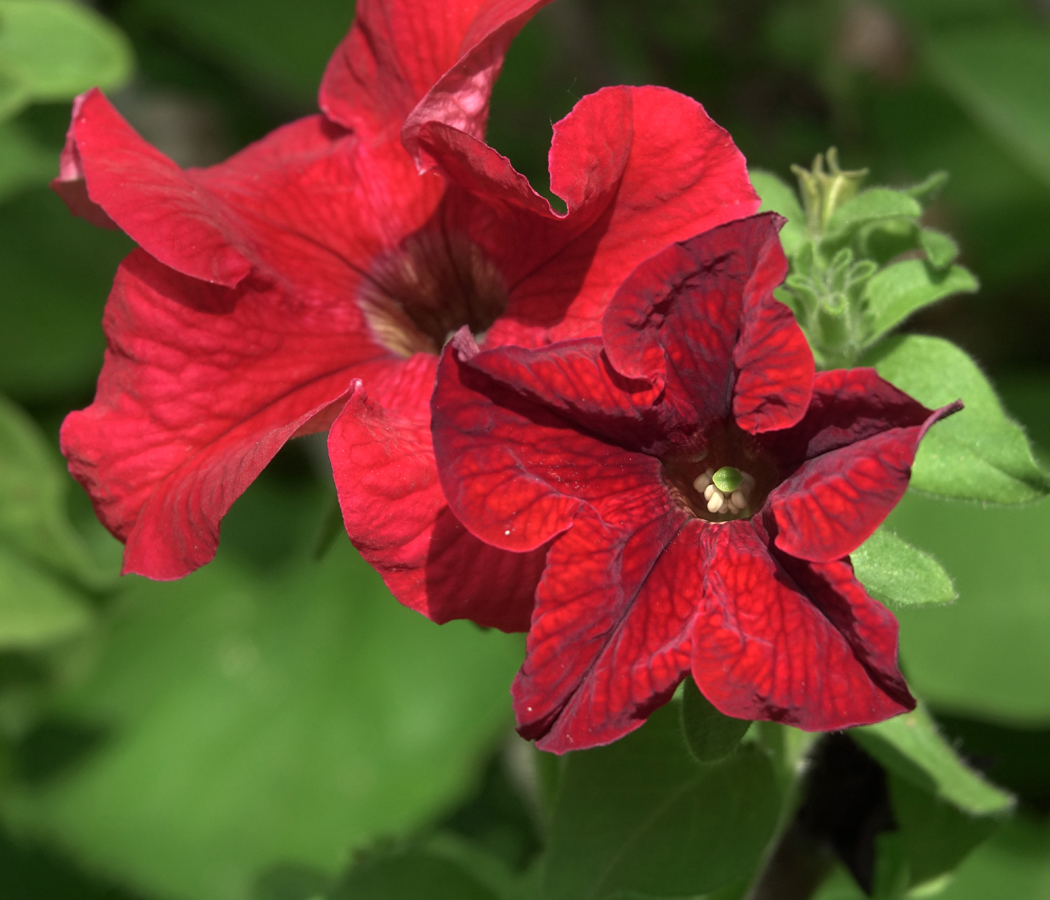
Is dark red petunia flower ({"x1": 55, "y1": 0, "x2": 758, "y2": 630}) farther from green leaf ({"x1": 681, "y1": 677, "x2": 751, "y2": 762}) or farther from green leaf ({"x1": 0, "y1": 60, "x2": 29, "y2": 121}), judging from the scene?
green leaf ({"x1": 0, "y1": 60, "x2": 29, "y2": 121})

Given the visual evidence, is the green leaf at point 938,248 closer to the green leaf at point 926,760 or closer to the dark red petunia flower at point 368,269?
the dark red petunia flower at point 368,269

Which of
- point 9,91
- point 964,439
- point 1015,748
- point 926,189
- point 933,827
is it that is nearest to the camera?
point 964,439

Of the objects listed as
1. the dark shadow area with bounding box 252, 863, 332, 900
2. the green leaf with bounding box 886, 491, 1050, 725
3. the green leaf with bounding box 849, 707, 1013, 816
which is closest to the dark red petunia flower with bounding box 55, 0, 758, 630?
the green leaf with bounding box 849, 707, 1013, 816

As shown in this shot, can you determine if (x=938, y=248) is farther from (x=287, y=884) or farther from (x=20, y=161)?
(x=20, y=161)

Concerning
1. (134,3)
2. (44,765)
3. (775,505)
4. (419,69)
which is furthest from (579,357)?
(134,3)

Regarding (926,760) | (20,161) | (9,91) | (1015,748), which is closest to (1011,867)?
(1015,748)

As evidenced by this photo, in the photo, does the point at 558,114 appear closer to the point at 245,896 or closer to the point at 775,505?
the point at 245,896
